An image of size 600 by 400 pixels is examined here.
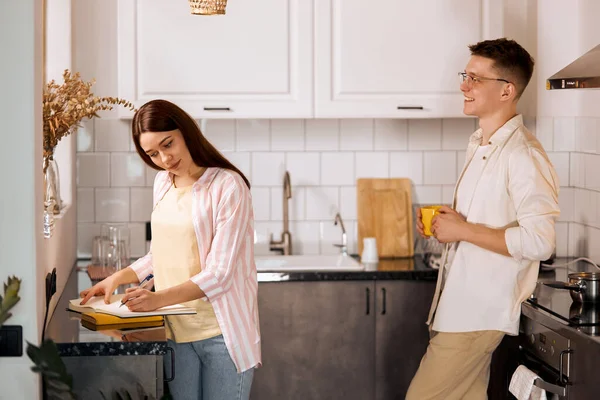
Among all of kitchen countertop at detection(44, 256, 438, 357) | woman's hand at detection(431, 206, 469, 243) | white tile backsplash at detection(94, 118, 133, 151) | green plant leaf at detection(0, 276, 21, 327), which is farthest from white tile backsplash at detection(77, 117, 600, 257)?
green plant leaf at detection(0, 276, 21, 327)

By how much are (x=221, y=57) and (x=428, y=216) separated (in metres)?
1.22

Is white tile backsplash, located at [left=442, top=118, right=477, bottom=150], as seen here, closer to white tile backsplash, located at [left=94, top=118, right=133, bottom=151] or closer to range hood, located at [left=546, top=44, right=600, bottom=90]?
range hood, located at [left=546, top=44, right=600, bottom=90]

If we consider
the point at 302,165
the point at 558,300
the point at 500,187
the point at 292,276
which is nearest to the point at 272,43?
the point at 302,165

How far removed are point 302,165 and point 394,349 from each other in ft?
3.30

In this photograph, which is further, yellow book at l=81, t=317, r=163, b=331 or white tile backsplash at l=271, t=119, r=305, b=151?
white tile backsplash at l=271, t=119, r=305, b=151

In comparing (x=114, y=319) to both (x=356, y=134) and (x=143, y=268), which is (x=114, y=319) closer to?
(x=143, y=268)

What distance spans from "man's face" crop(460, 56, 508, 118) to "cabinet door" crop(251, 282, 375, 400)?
0.95 meters

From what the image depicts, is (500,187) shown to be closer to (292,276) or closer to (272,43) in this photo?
(292,276)

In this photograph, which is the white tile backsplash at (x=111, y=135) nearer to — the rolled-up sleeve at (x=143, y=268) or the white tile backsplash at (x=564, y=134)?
the rolled-up sleeve at (x=143, y=268)

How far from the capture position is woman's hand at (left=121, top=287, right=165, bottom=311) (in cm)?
238

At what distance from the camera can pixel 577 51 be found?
3.95m

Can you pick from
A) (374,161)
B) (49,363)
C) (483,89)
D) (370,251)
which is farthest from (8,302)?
(374,161)

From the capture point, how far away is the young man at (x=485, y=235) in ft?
9.86

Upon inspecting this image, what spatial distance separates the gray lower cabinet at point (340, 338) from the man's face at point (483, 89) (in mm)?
897
